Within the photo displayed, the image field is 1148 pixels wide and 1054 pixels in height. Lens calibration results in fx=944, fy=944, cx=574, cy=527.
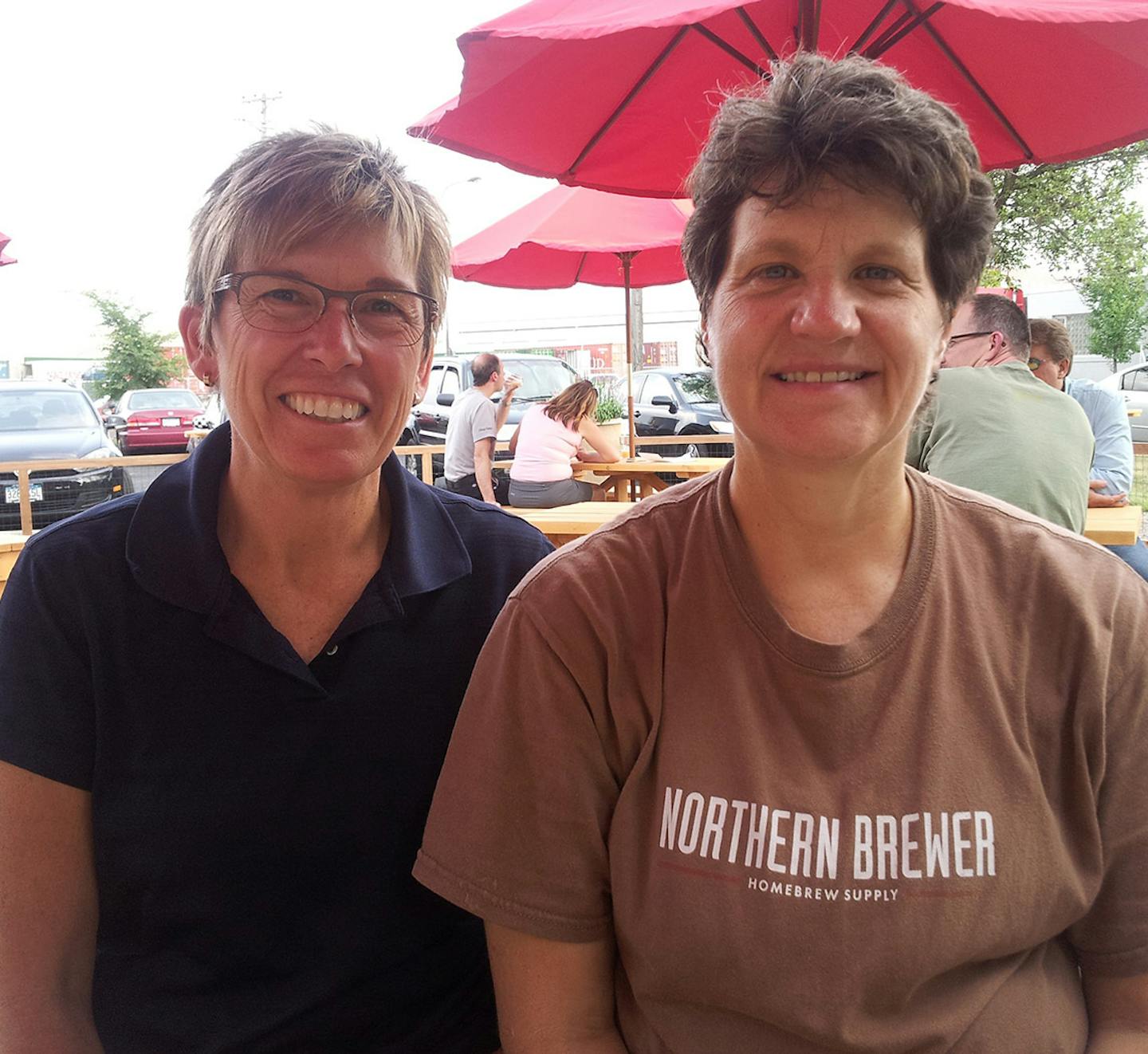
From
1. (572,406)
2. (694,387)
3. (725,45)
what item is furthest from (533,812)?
(694,387)

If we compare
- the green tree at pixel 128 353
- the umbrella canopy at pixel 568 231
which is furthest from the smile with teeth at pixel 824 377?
the green tree at pixel 128 353

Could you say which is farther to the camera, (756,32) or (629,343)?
(629,343)

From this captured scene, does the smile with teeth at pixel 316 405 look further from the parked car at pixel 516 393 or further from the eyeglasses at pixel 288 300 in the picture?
the parked car at pixel 516 393

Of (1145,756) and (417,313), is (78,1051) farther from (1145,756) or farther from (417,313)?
(1145,756)

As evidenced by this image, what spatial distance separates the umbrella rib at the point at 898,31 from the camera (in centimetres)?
342

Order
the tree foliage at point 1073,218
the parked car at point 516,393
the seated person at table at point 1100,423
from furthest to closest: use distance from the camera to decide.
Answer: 1. the parked car at point 516,393
2. the tree foliage at point 1073,218
3. the seated person at table at point 1100,423

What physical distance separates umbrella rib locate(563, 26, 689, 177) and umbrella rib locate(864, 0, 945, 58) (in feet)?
2.47

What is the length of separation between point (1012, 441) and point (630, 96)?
2209 mm

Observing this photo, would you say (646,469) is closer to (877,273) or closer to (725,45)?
(725,45)

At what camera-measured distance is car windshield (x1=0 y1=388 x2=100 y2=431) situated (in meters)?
10.6

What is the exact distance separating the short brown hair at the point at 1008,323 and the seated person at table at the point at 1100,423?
1.87 ft

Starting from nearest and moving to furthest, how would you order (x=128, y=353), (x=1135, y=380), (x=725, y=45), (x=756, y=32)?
(x=756, y=32), (x=725, y=45), (x=1135, y=380), (x=128, y=353)

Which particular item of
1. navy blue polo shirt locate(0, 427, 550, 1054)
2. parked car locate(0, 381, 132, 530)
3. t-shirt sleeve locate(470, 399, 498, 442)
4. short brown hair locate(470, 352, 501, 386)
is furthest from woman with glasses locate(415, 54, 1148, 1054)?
parked car locate(0, 381, 132, 530)

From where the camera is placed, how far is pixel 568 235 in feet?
22.3
